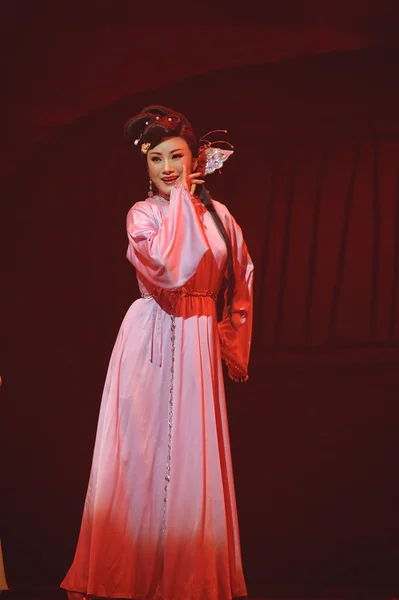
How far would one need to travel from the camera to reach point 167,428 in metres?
2.76

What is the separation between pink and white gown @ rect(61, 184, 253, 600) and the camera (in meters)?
2.68

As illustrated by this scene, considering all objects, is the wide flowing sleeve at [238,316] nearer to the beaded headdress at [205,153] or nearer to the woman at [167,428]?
the woman at [167,428]

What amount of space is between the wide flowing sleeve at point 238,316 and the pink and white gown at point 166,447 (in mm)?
101

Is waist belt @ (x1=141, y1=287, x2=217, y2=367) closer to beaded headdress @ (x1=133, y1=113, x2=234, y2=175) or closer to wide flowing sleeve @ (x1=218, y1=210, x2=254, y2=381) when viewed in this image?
wide flowing sleeve @ (x1=218, y1=210, x2=254, y2=381)

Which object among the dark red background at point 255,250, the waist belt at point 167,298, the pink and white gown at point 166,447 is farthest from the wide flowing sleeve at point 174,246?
the dark red background at point 255,250

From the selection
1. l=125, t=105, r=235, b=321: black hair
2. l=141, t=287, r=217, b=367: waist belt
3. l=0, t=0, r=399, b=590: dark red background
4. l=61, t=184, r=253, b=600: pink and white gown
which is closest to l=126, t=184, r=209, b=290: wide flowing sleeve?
l=61, t=184, r=253, b=600: pink and white gown

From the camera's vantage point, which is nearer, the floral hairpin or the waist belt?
the waist belt

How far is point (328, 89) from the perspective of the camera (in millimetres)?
3674

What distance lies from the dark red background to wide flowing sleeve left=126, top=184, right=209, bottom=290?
3.16ft

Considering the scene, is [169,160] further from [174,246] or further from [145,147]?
[174,246]

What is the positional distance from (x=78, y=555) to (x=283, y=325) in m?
1.38

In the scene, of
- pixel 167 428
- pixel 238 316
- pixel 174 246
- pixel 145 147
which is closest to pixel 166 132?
pixel 145 147

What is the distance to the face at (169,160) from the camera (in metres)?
2.92

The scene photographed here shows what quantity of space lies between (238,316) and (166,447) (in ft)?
1.64
